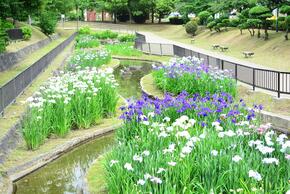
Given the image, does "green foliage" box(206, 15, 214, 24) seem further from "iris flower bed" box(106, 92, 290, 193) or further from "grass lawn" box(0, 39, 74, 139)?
"iris flower bed" box(106, 92, 290, 193)

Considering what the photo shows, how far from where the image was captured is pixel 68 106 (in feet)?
39.5

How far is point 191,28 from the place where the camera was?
53.2 m

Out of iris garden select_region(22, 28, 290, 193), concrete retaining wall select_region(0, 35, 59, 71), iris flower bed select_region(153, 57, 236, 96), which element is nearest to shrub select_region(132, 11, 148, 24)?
concrete retaining wall select_region(0, 35, 59, 71)

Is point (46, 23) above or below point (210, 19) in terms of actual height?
below

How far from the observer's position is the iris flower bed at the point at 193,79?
1512 centimetres

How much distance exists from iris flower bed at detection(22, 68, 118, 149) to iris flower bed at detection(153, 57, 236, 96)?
8.62 feet

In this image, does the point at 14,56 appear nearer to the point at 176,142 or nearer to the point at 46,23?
the point at 176,142

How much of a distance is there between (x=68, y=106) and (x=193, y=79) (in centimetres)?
511

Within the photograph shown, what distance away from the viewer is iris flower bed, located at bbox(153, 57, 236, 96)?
15117mm

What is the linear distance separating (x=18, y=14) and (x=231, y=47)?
1955 centimetres

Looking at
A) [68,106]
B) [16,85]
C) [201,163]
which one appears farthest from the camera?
[16,85]

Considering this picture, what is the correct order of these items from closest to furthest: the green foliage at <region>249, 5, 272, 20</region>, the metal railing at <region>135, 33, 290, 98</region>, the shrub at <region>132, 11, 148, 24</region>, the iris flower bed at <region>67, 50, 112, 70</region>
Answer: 1. the metal railing at <region>135, 33, 290, 98</region>
2. the iris flower bed at <region>67, 50, 112, 70</region>
3. the green foliage at <region>249, 5, 272, 20</region>
4. the shrub at <region>132, 11, 148, 24</region>

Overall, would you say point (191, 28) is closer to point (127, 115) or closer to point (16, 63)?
point (16, 63)

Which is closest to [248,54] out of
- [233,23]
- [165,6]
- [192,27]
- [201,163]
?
[233,23]
